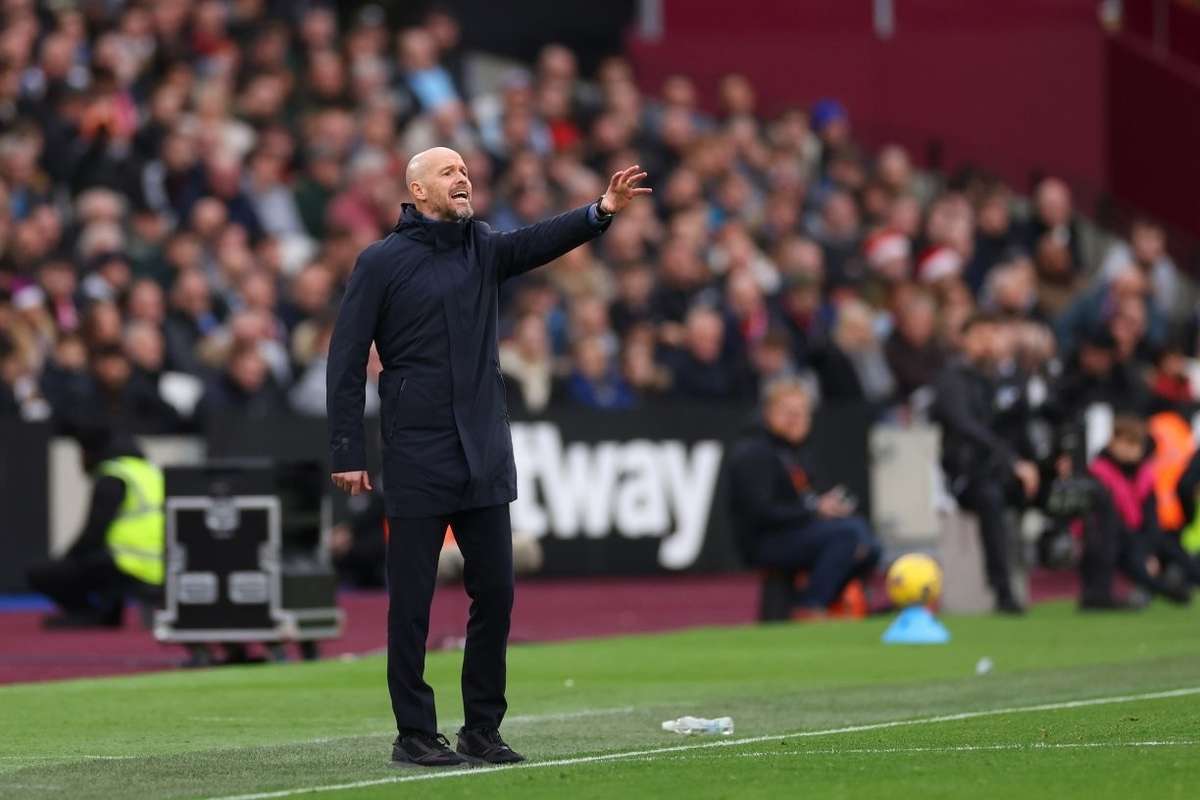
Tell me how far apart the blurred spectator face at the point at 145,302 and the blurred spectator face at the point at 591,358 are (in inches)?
164

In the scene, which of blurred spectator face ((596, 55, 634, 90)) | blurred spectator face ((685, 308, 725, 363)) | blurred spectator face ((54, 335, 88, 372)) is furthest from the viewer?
blurred spectator face ((596, 55, 634, 90))

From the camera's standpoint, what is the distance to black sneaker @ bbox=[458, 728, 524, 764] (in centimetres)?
1080

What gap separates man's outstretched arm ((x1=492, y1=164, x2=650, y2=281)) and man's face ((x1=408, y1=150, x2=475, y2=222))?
0.24 meters

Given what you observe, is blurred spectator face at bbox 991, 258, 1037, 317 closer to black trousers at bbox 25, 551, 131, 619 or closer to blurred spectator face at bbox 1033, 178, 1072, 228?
blurred spectator face at bbox 1033, 178, 1072, 228

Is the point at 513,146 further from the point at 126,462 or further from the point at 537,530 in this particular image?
the point at 126,462

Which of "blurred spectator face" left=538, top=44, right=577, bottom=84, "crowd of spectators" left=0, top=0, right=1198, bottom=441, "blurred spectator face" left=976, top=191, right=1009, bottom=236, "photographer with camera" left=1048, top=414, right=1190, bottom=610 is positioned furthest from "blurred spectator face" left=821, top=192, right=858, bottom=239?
"photographer with camera" left=1048, top=414, right=1190, bottom=610

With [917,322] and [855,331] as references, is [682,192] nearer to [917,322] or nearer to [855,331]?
[855,331]

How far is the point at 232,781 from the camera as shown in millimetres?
10281

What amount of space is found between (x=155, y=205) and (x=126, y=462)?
6036 millimetres

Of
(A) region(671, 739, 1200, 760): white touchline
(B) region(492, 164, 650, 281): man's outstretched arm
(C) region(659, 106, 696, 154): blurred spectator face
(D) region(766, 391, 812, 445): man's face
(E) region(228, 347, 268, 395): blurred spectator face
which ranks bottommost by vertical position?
(A) region(671, 739, 1200, 760): white touchline

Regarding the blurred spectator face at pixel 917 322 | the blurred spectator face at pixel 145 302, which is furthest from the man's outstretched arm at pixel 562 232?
the blurred spectator face at pixel 917 322

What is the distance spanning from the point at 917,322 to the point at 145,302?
7576 mm

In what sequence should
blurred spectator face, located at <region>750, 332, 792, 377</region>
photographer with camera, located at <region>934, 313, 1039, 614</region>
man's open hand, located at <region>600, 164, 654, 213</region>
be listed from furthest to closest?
blurred spectator face, located at <region>750, 332, 792, 377</region>
photographer with camera, located at <region>934, 313, 1039, 614</region>
man's open hand, located at <region>600, 164, 654, 213</region>

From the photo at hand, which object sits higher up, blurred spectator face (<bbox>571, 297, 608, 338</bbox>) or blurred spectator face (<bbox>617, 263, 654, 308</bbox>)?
blurred spectator face (<bbox>617, 263, 654, 308</bbox>)
